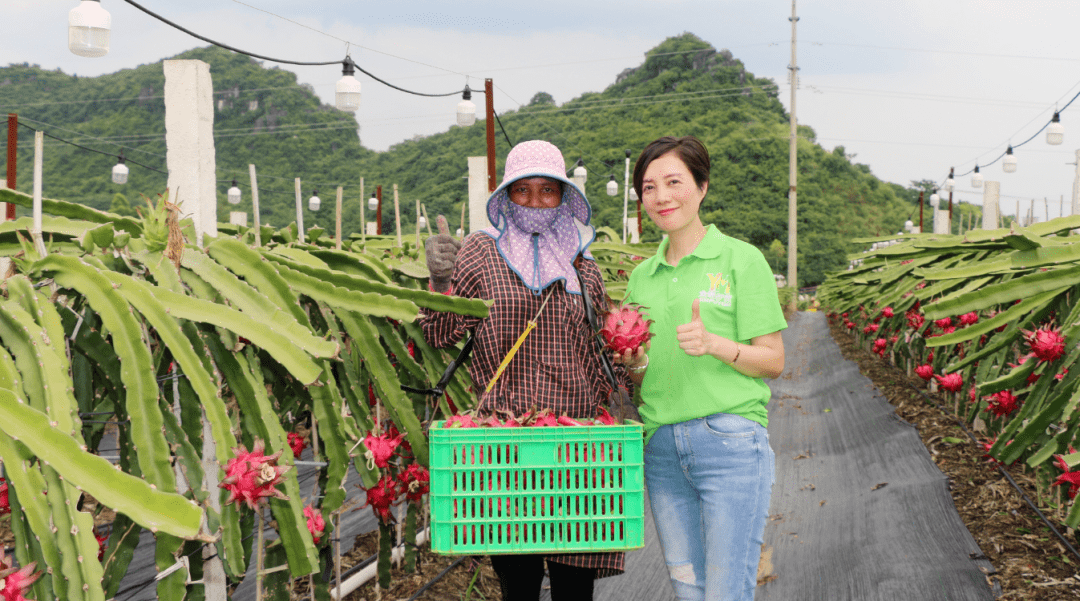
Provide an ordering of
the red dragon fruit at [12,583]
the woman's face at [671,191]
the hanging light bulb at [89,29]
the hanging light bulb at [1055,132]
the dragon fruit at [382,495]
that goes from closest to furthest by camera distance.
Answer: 1. the red dragon fruit at [12,583]
2. the woman's face at [671,191]
3. the dragon fruit at [382,495]
4. the hanging light bulb at [89,29]
5. the hanging light bulb at [1055,132]

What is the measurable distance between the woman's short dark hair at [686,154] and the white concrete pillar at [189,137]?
46.9 inches

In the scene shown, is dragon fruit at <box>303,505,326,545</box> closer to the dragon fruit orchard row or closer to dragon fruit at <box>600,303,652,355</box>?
dragon fruit at <box>600,303,652,355</box>

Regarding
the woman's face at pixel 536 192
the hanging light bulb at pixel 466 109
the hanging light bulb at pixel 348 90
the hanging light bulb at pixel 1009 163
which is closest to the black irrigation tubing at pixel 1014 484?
the woman's face at pixel 536 192

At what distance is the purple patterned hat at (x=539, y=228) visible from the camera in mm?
1845

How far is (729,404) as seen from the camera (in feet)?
5.67

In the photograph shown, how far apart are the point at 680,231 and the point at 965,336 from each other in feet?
5.09

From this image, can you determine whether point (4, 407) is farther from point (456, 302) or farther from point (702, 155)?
point (702, 155)

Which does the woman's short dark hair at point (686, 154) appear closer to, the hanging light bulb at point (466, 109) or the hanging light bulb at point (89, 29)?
the hanging light bulb at point (89, 29)

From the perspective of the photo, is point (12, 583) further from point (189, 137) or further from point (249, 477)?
point (189, 137)

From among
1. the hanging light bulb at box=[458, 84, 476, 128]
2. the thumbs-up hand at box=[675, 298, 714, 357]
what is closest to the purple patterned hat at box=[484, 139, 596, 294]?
the thumbs-up hand at box=[675, 298, 714, 357]

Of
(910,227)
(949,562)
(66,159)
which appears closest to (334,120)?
(66,159)

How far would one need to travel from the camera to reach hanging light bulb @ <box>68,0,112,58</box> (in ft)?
17.1

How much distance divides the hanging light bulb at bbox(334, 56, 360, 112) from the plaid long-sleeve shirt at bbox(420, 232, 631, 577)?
6.35 metres

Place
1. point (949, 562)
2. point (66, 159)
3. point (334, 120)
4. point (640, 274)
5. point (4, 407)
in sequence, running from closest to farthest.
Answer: point (4, 407)
point (640, 274)
point (949, 562)
point (66, 159)
point (334, 120)
